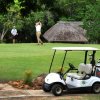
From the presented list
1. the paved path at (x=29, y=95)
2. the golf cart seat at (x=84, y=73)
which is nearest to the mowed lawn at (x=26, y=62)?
the paved path at (x=29, y=95)

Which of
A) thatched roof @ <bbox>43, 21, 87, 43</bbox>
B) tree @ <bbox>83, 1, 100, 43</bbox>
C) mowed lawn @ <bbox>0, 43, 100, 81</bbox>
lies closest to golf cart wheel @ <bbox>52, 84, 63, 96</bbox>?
mowed lawn @ <bbox>0, 43, 100, 81</bbox>

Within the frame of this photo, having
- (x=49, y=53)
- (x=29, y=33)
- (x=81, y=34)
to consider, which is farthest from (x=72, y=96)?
(x=29, y=33)

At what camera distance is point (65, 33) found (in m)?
48.4

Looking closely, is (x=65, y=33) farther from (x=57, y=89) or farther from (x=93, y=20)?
(x=57, y=89)

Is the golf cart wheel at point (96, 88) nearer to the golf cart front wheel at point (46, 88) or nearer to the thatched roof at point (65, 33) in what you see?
the golf cart front wheel at point (46, 88)

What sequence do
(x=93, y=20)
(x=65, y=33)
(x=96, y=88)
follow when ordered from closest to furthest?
(x=96, y=88) < (x=93, y=20) < (x=65, y=33)

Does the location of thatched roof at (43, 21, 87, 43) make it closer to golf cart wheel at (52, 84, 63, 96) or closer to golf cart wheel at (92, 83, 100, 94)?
golf cart wheel at (92, 83, 100, 94)

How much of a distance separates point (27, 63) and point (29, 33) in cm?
3196

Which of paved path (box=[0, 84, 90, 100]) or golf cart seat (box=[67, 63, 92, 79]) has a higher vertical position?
golf cart seat (box=[67, 63, 92, 79])

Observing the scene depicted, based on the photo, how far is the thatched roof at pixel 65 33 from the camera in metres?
47.6

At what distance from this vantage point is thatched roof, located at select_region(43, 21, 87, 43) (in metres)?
47.6

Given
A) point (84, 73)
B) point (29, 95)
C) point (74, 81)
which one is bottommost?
point (29, 95)

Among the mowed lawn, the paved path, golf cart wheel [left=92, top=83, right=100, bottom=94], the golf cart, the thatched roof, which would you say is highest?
the golf cart

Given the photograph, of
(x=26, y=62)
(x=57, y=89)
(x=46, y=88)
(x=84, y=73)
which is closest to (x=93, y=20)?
(x=26, y=62)
